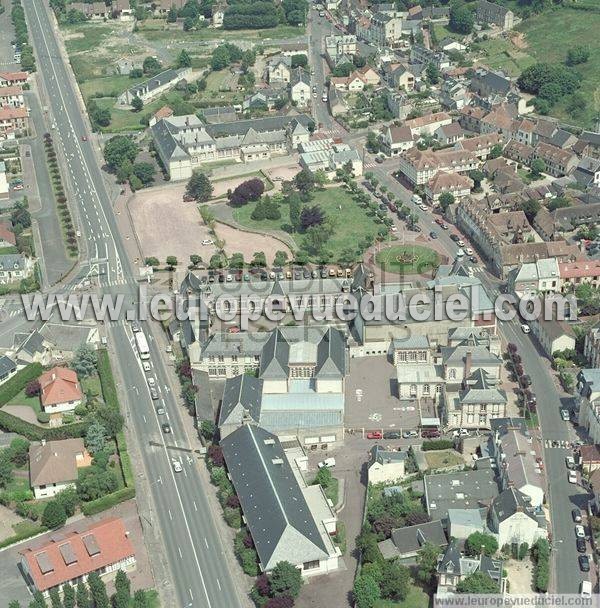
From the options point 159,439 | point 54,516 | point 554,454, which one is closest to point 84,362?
point 159,439

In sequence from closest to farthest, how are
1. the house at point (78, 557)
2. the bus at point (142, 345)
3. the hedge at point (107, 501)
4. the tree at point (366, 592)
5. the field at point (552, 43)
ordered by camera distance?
1. the tree at point (366, 592)
2. the house at point (78, 557)
3. the hedge at point (107, 501)
4. the bus at point (142, 345)
5. the field at point (552, 43)

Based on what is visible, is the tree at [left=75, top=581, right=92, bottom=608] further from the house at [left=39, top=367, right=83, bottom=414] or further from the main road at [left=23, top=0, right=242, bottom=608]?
the house at [left=39, top=367, right=83, bottom=414]

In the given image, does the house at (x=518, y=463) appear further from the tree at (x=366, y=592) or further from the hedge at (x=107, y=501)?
the hedge at (x=107, y=501)

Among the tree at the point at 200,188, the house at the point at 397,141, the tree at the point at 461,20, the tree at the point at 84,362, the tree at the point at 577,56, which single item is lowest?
the tree at the point at 84,362

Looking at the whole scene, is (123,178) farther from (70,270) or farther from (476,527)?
(476,527)

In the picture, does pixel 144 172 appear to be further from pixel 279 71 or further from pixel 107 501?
pixel 107 501

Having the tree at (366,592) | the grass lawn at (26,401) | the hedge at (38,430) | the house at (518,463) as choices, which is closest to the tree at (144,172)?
the grass lawn at (26,401)

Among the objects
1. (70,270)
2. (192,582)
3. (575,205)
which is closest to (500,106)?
(575,205)
